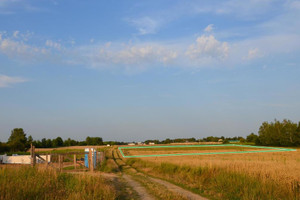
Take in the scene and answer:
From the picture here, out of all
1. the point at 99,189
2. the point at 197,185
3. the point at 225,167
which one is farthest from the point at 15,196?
the point at 225,167

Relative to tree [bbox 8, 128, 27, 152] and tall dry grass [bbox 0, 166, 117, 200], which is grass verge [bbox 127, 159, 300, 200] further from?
tree [bbox 8, 128, 27, 152]

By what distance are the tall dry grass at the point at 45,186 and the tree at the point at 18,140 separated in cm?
7732

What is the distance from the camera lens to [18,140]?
280ft

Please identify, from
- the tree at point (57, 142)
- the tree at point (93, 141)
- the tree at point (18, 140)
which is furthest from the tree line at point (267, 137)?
the tree at point (93, 141)

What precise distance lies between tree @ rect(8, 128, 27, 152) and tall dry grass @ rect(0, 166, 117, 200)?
77.3 m

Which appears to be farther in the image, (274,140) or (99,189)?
(274,140)

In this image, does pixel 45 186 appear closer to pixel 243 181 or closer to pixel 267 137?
pixel 243 181

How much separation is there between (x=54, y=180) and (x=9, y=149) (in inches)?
3050

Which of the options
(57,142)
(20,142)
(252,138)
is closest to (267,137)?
(252,138)

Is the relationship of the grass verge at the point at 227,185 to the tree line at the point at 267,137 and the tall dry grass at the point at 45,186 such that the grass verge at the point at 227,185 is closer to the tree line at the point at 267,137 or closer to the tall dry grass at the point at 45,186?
the tall dry grass at the point at 45,186

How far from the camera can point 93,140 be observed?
563 feet

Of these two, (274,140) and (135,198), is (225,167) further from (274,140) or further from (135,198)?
(274,140)

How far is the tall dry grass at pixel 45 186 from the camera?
925 centimetres

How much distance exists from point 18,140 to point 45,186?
83991mm
